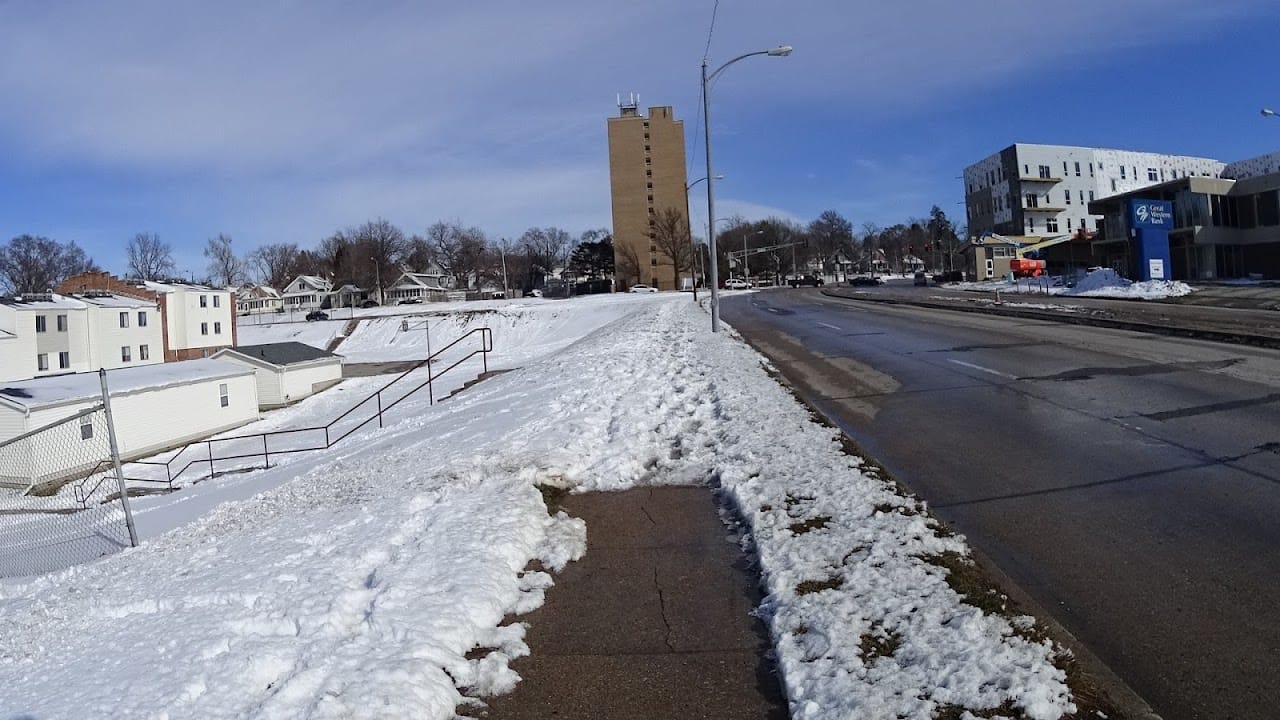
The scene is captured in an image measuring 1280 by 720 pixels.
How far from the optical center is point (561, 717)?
4.04 meters

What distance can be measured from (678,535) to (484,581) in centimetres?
186

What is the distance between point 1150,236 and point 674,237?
74147mm

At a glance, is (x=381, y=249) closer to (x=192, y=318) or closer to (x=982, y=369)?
(x=192, y=318)

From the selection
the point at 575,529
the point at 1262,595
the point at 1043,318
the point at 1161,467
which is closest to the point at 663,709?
the point at 575,529

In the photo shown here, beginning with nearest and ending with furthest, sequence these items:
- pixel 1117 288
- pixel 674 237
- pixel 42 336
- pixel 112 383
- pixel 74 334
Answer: pixel 112 383 < pixel 1117 288 < pixel 42 336 < pixel 74 334 < pixel 674 237

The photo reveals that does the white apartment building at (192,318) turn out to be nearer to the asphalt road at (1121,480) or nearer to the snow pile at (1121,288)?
the snow pile at (1121,288)

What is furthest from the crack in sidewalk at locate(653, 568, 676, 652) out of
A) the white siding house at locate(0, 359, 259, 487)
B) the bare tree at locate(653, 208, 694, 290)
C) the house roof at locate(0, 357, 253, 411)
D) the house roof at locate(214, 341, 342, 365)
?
the bare tree at locate(653, 208, 694, 290)

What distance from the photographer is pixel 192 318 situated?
70.1m

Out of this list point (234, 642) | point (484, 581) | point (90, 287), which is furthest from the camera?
point (90, 287)

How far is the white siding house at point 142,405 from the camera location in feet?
110

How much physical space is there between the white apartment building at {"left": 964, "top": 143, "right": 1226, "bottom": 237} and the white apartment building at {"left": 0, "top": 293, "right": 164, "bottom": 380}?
8491 centimetres

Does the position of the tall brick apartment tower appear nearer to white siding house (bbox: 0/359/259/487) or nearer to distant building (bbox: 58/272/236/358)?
distant building (bbox: 58/272/236/358)

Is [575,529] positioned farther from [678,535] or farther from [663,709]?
[663,709]

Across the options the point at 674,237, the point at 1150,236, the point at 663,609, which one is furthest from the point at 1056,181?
the point at 663,609
